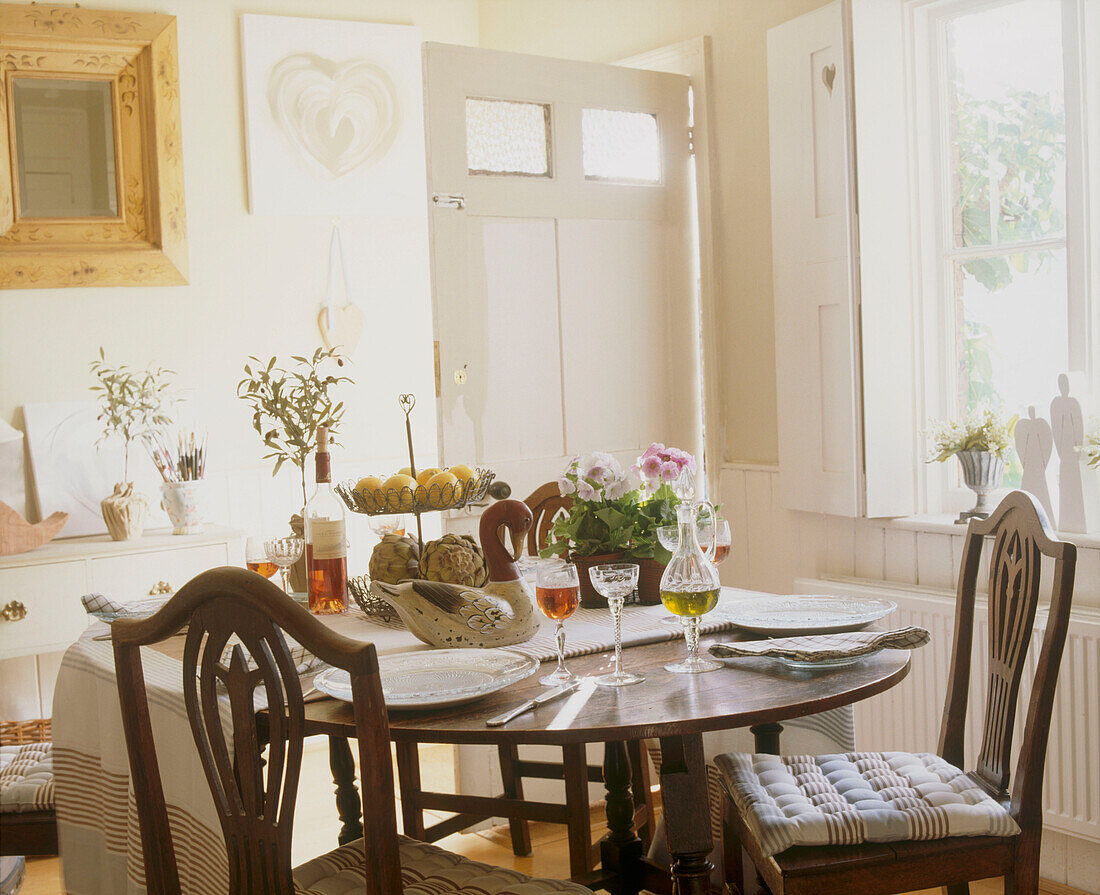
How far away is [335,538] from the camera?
2.26 metres

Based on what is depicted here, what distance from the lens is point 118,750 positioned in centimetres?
200

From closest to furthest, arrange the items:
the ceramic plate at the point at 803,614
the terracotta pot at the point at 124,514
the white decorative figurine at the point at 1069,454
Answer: the ceramic plate at the point at 803,614 < the white decorative figurine at the point at 1069,454 < the terracotta pot at the point at 124,514

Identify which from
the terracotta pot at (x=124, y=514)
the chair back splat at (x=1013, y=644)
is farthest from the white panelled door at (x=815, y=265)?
the terracotta pot at (x=124, y=514)

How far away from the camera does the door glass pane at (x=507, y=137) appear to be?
345cm

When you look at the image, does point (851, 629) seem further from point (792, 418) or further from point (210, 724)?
point (792, 418)

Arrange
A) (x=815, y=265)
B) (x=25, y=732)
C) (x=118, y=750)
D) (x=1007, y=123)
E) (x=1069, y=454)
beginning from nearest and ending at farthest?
(x=118, y=750), (x=1069, y=454), (x=25, y=732), (x=1007, y=123), (x=815, y=265)

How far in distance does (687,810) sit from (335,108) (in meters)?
3.32

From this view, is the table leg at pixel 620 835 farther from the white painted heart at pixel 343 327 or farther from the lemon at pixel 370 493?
the white painted heart at pixel 343 327

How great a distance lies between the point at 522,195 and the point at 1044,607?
6.16ft

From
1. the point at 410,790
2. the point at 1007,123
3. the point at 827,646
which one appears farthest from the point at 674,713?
the point at 1007,123

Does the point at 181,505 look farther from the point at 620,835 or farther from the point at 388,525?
the point at 620,835

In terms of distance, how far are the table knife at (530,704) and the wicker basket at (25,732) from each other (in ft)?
6.20

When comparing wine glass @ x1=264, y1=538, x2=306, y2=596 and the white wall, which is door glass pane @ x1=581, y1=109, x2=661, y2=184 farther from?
wine glass @ x1=264, y1=538, x2=306, y2=596

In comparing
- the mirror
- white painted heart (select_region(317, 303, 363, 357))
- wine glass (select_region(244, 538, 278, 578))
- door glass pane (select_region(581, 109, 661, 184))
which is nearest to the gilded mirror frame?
the mirror
